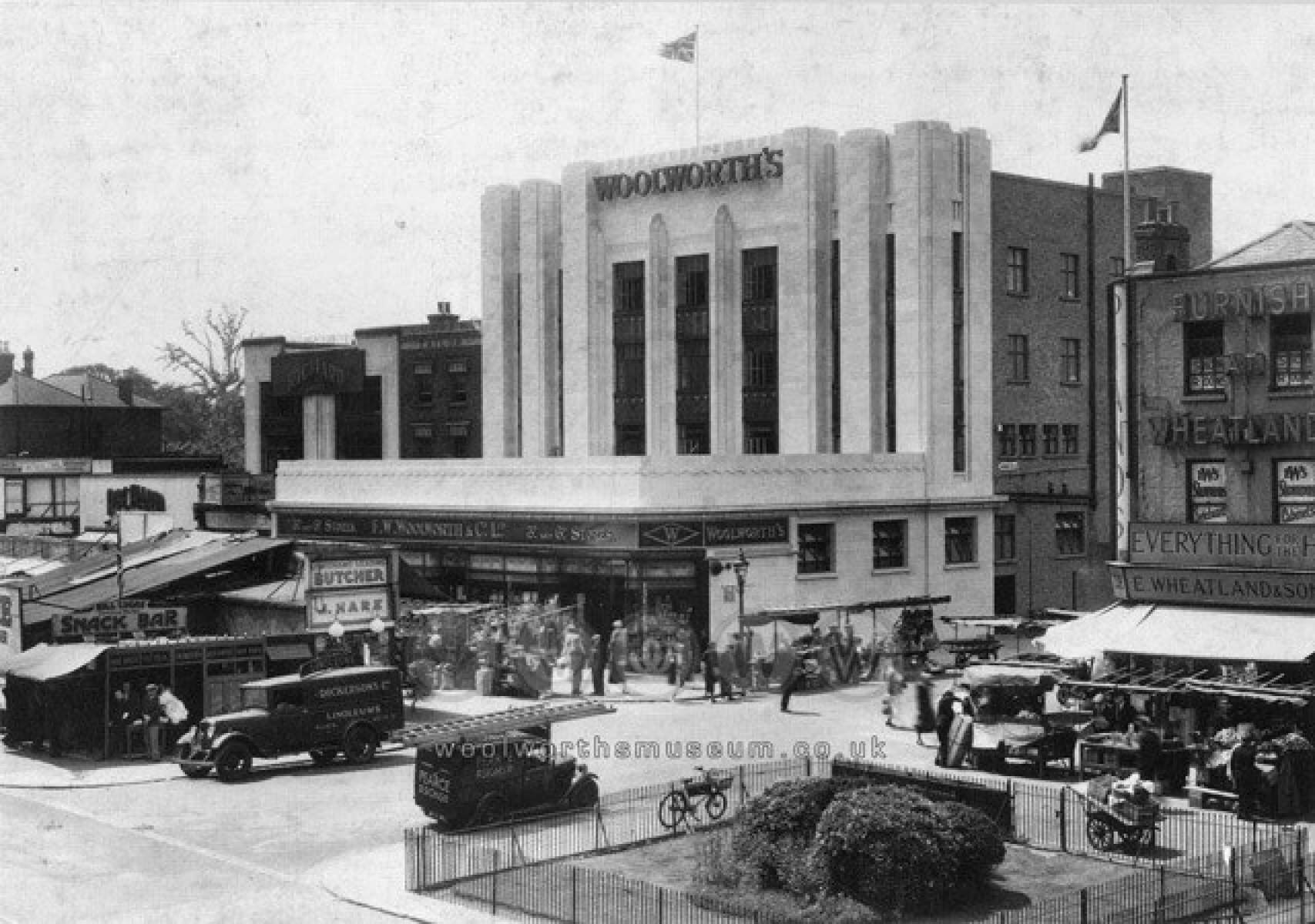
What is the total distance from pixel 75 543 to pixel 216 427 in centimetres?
5584

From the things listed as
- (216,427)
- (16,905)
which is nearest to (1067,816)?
(16,905)

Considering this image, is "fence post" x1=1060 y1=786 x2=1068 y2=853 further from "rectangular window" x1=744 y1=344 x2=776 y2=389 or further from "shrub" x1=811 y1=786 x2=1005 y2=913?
"rectangular window" x1=744 y1=344 x2=776 y2=389

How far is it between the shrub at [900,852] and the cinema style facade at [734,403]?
997 inches

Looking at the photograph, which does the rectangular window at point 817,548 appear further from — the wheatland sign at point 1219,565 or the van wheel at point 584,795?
the van wheel at point 584,795

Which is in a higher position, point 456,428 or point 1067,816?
point 456,428

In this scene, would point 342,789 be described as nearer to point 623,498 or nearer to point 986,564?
point 623,498

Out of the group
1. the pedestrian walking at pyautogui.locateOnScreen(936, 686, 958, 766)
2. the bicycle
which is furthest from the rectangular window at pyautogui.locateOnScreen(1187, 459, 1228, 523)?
the bicycle

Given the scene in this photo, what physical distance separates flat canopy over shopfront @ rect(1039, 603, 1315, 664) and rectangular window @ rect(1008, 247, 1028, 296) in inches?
1024

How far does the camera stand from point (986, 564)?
55.8 meters

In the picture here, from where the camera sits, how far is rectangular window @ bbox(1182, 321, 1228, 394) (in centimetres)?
3484

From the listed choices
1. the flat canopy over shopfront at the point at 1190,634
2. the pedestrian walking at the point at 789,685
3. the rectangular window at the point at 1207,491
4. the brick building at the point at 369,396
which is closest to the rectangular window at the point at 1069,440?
the pedestrian walking at the point at 789,685

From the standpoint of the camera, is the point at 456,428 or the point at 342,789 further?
the point at 456,428

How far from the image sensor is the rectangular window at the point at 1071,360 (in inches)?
2363

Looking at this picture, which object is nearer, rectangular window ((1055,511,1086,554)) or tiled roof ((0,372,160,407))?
rectangular window ((1055,511,1086,554))
